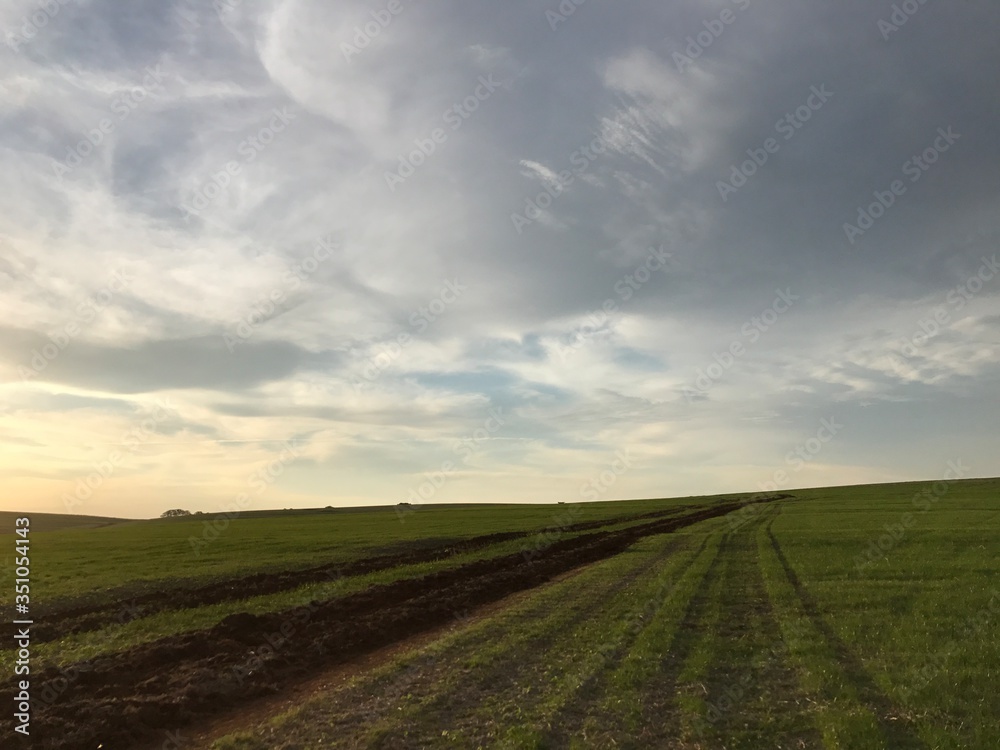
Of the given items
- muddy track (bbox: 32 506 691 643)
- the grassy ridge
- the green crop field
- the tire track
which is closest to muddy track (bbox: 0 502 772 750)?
the green crop field

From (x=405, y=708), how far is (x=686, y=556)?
2903cm

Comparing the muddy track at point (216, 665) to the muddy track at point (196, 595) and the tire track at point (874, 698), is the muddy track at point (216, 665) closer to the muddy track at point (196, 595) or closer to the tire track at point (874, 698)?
the muddy track at point (196, 595)

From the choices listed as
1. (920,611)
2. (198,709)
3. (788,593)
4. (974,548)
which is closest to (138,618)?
(198,709)

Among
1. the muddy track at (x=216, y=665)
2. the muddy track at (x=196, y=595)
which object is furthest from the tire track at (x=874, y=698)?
the muddy track at (x=196, y=595)

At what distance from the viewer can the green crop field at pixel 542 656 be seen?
11023mm

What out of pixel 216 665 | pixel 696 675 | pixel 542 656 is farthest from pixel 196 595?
pixel 696 675

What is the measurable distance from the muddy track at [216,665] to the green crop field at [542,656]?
0.07 metres

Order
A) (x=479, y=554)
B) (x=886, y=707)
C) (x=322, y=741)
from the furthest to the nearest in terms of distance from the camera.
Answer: (x=479, y=554) < (x=886, y=707) < (x=322, y=741)

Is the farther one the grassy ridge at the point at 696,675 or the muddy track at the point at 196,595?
the muddy track at the point at 196,595

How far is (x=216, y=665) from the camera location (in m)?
15.4

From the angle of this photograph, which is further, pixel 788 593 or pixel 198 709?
pixel 788 593

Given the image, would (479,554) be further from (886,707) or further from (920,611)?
(886,707)

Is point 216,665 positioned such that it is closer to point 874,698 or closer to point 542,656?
point 542,656

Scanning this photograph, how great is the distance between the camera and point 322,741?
34.3 feet
